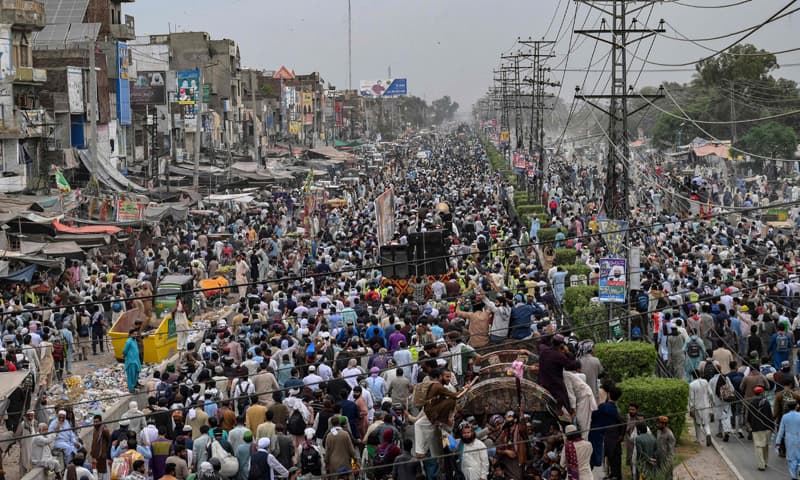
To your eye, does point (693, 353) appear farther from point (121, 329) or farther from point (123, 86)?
point (123, 86)

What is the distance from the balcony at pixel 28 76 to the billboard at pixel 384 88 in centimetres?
11304

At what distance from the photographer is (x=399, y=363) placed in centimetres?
1492

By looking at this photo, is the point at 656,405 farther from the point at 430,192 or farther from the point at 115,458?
the point at 430,192

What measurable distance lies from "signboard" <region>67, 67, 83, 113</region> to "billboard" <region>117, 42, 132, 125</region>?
236 inches

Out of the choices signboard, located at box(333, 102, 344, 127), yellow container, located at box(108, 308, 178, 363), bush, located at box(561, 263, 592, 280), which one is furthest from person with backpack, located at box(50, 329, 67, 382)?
signboard, located at box(333, 102, 344, 127)

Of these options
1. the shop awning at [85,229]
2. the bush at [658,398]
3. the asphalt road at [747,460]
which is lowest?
the asphalt road at [747,460]

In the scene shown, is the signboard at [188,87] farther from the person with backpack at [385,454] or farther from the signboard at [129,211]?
the person with backpack at [385,454]

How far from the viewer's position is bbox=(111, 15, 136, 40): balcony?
54831mm

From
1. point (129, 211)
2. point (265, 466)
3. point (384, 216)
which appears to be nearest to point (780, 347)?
point (265, 466)

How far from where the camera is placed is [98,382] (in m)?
18.8

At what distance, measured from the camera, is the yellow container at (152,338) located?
63.8ft

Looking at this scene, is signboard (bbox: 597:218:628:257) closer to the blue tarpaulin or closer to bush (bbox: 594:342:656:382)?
bush (bbox: 594:342:656:382)

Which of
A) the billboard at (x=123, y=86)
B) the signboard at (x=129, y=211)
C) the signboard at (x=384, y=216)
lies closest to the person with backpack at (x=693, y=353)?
the signboard at (x=384, y=216)

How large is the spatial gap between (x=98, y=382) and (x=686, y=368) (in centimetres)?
972
